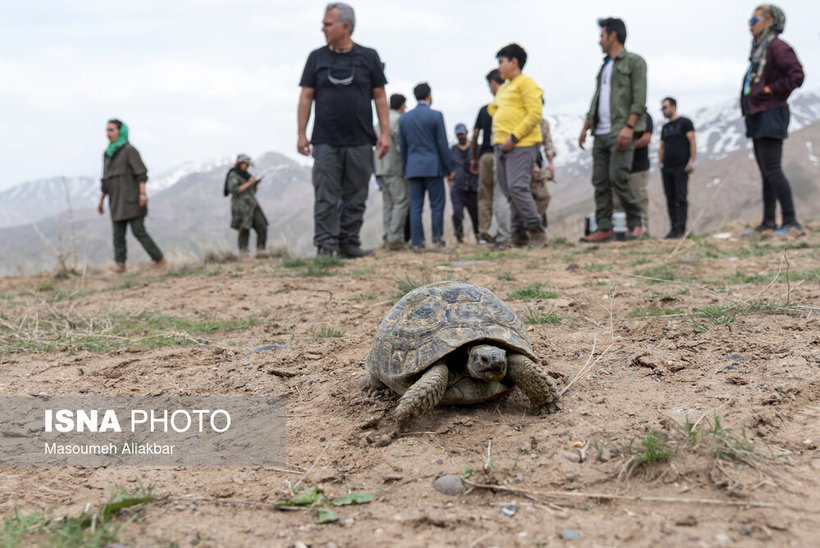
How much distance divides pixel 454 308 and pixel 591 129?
672 cm

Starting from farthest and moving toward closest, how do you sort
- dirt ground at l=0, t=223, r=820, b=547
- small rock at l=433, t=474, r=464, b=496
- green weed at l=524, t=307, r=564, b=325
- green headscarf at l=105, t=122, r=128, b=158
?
1. green headscarf at l=105, t=122, r=128, b=158
2. green weed at l=524, t=307, r=564, b=325
3. small rock at l=433, t=474, r=464, b=496
4. dirt ground at l=0, t=223, r=820, b=547

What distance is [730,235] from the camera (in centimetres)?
897

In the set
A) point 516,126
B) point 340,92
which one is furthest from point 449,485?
point 516,126

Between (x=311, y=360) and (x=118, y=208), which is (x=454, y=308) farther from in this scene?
(x=118, y=208)

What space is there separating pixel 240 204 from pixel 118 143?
2255mm

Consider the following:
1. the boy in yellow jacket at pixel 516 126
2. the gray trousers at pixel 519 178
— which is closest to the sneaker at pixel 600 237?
the gray trousers at pixel 519 178

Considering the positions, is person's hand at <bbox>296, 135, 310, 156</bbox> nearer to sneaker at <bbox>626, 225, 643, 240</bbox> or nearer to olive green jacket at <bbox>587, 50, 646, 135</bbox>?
olive green jacket at <bbox>587, 50, 646, 135</bbox>

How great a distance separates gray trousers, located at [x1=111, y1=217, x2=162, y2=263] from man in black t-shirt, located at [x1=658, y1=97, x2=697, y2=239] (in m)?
9.10

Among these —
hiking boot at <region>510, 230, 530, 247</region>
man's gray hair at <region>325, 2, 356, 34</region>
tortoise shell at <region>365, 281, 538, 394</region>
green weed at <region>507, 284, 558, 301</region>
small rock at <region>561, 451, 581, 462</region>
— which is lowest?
small rock at <region>561, 451, 581, 462</region>

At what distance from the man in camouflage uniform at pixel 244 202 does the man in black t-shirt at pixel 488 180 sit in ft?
13.7

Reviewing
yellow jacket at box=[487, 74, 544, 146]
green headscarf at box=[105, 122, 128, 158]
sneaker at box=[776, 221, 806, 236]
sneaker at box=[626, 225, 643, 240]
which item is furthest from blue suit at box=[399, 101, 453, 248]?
sneaker at box=[776, 221, 806, 236]

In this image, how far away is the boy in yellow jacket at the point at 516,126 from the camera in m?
7.66

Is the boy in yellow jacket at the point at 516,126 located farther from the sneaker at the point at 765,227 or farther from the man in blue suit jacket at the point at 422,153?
the sneaker at the point at 765,227

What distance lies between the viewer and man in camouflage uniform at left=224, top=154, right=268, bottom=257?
1083cm
